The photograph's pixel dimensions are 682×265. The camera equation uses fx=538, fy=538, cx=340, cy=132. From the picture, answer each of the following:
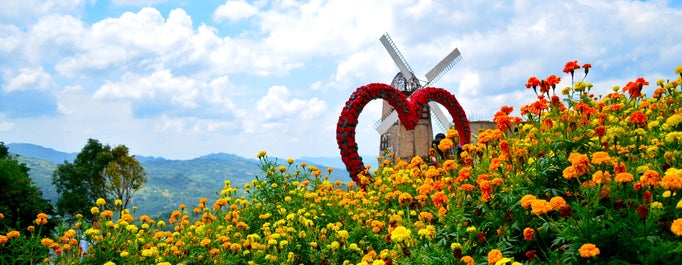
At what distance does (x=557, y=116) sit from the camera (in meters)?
5.17

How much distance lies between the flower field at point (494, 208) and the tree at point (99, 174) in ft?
110

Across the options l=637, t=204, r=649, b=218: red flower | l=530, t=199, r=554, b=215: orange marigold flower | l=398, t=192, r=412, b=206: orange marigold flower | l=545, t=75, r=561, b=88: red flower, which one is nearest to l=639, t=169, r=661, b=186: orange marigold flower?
l=637, t=204, r=649, b=218: red flower

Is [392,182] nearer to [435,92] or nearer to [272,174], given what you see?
[272,174]

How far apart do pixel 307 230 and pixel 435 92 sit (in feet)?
26.1

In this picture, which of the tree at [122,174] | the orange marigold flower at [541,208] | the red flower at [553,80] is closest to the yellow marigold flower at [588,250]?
the orange marigold flower at [541,208]

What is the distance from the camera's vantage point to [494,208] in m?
3.98

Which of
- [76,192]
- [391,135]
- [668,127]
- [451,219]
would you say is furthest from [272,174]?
[76,192]

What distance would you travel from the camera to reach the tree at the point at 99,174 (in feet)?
123

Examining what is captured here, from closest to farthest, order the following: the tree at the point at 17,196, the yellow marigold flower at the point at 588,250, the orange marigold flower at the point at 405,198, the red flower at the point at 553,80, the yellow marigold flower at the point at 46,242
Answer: the yellow marigold flower at the point at 588,250
the orange marigold flower at the point at 405,198
the yellow marigold flower at the point at 46,242
the red flower at the point at 553,80
the tree at the point at 17,196

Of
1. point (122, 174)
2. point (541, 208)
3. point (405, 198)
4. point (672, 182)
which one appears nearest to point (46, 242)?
point (405, 198)

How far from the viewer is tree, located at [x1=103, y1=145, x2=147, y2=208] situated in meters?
37.6

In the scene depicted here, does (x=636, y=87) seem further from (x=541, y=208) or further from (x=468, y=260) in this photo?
(x=468, y=260)

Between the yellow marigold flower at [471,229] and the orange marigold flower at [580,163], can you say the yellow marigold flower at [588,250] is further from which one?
the yellow marigold flower at [471,229]

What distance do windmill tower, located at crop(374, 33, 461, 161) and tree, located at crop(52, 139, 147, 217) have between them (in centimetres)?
2364
